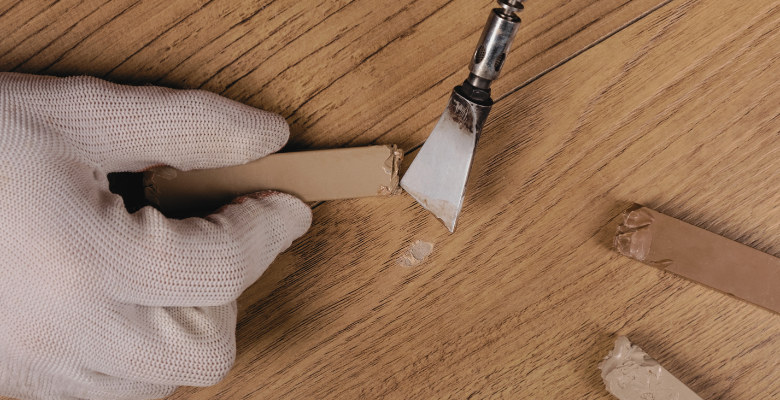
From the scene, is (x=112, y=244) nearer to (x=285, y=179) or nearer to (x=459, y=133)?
(x=285, y=179)

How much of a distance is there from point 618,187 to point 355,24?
1.13 feet

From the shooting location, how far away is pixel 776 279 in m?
0.63

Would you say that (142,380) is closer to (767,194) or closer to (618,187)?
(618,187)

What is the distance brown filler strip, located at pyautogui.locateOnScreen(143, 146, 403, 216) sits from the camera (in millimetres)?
586

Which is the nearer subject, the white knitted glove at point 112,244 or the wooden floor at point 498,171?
the white knitted glove at point 112,244

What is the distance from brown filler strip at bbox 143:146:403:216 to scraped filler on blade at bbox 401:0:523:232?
5cm

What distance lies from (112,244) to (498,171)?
1.30 feet

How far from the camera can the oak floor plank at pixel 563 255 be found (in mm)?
622

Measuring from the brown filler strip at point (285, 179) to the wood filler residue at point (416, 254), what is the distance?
8cm

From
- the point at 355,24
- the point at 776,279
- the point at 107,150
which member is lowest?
the point at 776,279

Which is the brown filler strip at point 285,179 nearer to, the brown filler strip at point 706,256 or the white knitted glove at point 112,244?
the white knitted glove at point 112,244

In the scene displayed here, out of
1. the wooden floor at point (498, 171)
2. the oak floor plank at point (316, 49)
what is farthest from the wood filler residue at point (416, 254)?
the oak floor plank at point (316, 49)

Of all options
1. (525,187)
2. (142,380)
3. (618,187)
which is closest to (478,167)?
(525,187)

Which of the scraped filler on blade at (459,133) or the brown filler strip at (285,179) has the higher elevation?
the scraped filler on blade at (459,133)
